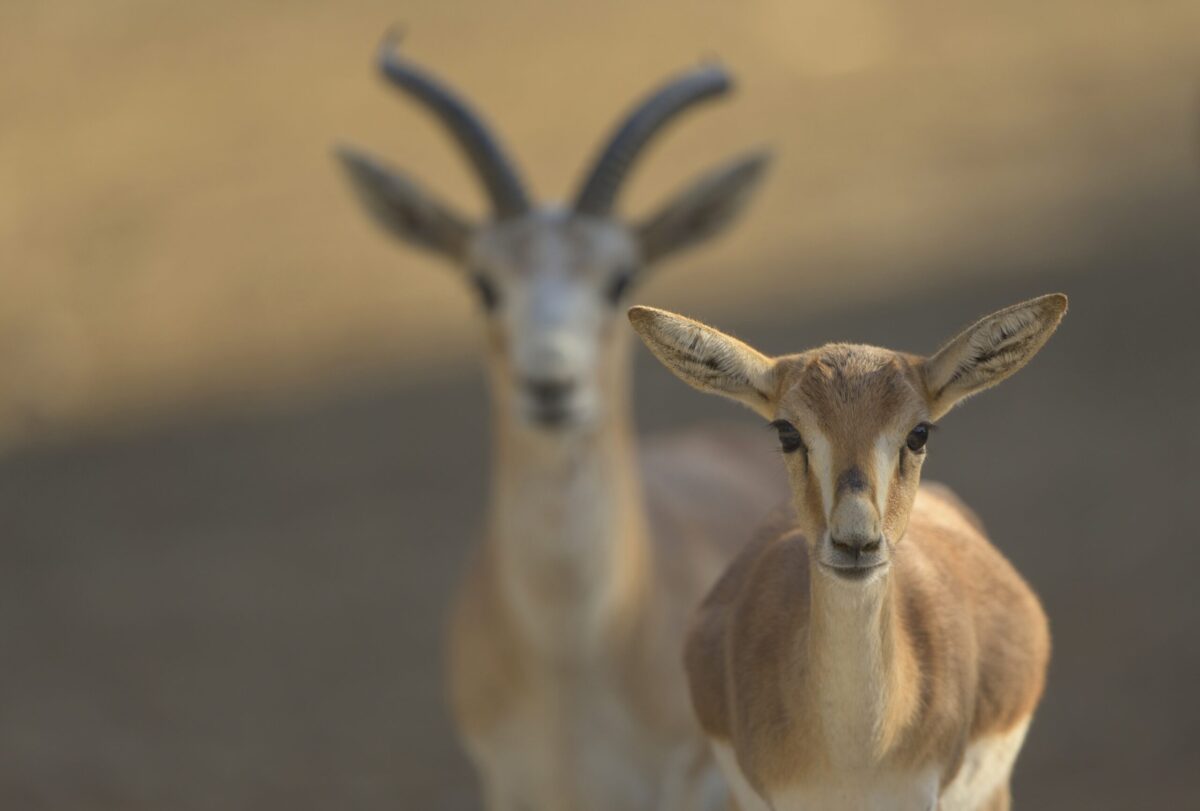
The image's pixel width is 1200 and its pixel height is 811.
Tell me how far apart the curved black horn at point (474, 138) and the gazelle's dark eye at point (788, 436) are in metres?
3.37

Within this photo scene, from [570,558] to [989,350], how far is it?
2963 millimetres

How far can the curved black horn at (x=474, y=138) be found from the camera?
776cm

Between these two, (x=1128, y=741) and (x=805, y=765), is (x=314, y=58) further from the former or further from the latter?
(x=805, y=765)

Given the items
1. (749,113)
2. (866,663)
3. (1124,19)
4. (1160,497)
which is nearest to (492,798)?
(866,663)

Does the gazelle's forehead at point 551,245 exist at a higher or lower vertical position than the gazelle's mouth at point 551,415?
higher

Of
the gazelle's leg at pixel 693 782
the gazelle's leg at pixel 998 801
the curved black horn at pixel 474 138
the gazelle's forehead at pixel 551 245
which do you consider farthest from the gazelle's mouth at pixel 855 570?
the curved black horn at pixel 474 138

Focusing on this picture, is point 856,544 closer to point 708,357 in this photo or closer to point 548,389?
point 708,357

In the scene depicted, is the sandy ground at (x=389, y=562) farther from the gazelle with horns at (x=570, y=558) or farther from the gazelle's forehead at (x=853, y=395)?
the gazelle's forehead at (x=853, y=395)

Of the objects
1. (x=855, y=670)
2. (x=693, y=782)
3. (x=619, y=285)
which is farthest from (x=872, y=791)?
(x=619, y=285)

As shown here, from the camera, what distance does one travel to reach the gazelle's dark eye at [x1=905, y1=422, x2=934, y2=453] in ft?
14.6

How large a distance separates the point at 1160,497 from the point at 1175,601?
3.76ft

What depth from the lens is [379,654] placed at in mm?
11031

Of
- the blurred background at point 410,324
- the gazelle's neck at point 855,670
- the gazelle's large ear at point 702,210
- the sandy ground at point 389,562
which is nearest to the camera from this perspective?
the gazelle's neck at point 855,670

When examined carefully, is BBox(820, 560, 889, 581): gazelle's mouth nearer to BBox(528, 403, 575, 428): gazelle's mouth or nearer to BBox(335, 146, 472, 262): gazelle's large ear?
BBox(528, 403, 575, 428): gazelle's mouth
